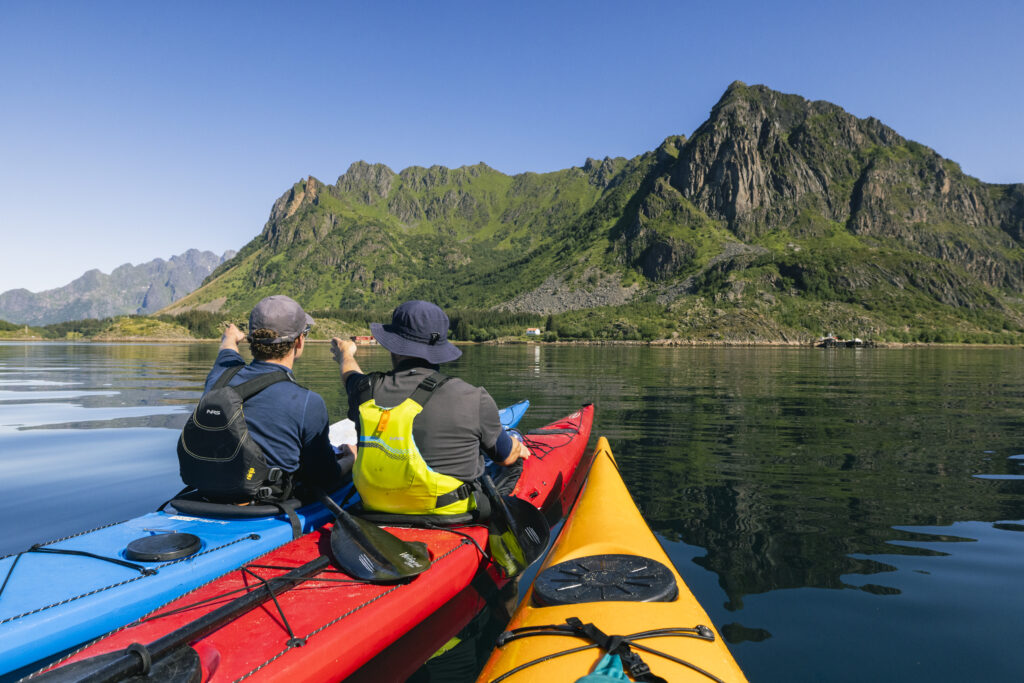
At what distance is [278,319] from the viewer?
→ 18.6 feet

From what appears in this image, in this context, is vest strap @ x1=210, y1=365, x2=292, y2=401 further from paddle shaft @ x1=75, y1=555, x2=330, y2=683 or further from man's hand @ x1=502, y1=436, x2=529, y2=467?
man's hand @ x1=502, y1=436, x2=529, y2=467

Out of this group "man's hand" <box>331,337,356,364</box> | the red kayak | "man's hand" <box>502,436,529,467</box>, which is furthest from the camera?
"man's hand" <box>331,337,356,364</box>

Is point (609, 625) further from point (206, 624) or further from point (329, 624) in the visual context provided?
point (206, 624)

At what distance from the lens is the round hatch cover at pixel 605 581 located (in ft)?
14.2

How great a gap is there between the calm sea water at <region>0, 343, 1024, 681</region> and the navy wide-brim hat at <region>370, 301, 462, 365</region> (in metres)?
4.03

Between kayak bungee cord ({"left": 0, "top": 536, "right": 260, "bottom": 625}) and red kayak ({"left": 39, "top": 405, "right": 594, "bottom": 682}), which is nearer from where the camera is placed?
red kayak ({"left": 39, "top": 405, "right": 594, "bottom": 682})

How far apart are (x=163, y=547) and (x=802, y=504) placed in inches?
369

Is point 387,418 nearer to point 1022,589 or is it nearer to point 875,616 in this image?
point 875,616

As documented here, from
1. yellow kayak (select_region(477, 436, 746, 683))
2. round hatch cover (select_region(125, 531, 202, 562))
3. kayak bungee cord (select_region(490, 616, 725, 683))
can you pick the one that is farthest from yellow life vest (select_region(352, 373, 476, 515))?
kayak bungee cord (select_region(490, 616, 725, 683))

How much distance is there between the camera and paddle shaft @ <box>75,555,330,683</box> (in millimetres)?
3049

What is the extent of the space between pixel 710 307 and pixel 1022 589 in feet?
646

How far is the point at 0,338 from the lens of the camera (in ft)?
525

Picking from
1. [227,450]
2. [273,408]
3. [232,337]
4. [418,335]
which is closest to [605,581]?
[418,335]

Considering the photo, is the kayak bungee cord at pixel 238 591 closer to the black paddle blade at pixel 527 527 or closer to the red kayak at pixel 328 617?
the red kayak at pixel 328 617
